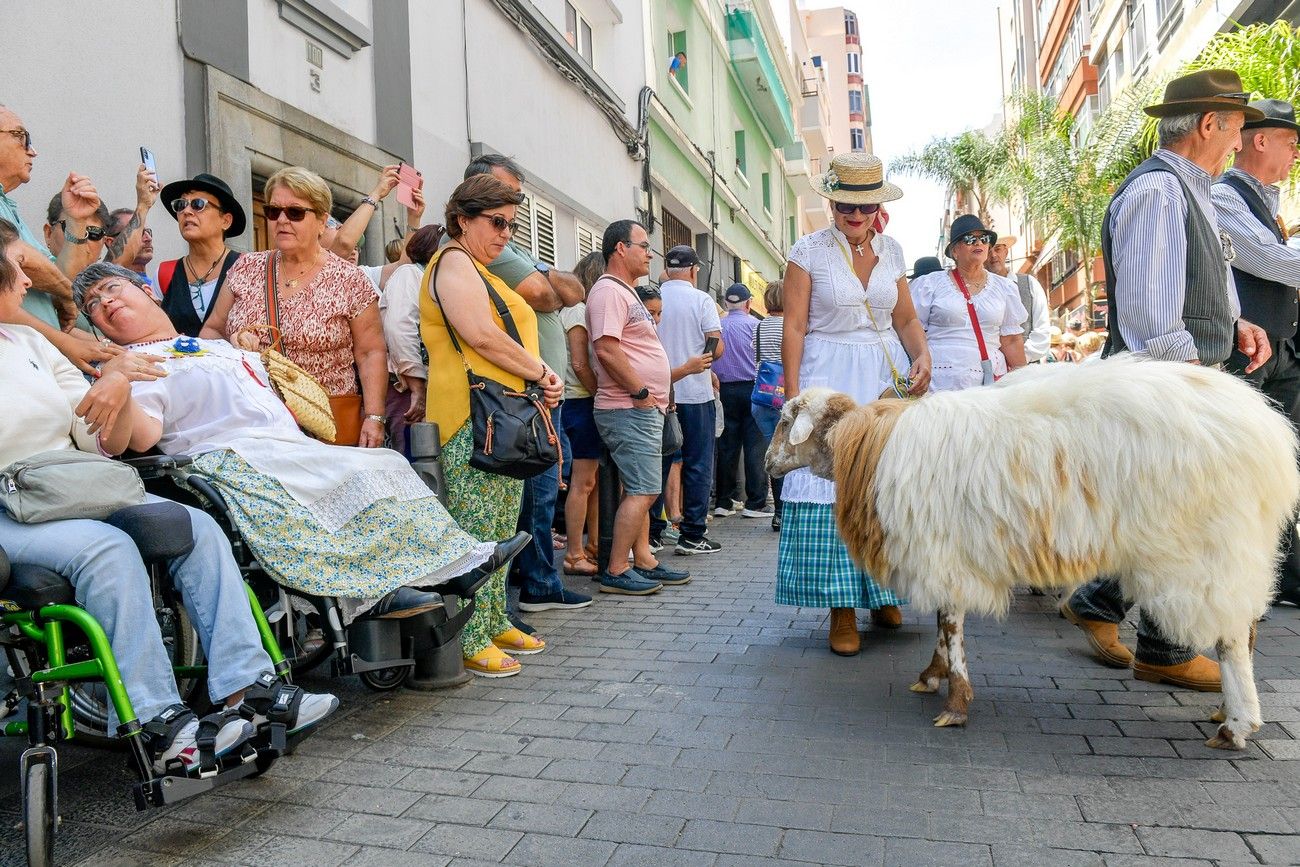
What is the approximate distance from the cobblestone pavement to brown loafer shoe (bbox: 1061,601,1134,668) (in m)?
0.07

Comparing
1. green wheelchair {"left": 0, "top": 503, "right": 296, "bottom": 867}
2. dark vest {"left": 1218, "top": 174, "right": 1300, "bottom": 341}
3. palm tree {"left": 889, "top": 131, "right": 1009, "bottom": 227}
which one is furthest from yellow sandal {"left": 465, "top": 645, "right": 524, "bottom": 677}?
palm tree {"left": 889, "top": 131, "right": 1009, "bottom": 227}

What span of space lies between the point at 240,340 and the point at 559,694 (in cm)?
209

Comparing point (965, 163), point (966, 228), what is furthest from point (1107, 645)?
point (965, 163)

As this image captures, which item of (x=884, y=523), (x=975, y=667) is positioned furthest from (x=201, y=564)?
(x=975, y=667)

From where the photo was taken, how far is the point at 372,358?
15.5ft

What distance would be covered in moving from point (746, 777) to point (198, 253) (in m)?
3.72

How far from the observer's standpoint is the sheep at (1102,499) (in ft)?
10.8

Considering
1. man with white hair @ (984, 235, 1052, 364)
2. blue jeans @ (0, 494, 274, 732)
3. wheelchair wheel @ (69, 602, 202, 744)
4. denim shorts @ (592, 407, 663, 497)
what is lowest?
wheelchair wheel @ (69, 602, 202, 744)

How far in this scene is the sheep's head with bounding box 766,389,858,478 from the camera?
436 cm

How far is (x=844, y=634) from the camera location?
490cm

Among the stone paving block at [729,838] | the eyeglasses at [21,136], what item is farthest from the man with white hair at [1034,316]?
the eyeglasses at [21,136]

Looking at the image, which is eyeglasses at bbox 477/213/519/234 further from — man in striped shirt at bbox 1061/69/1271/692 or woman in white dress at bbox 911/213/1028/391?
woman in white dress at bbox 911/213/1028/391

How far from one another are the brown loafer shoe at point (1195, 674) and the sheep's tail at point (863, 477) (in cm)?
124

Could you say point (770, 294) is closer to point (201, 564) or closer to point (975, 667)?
point (975, 667)
